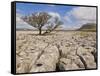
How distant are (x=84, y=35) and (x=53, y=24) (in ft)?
1.20

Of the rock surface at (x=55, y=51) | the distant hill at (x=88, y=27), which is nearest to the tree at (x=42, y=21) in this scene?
the rock surface at (x=55, y=51)

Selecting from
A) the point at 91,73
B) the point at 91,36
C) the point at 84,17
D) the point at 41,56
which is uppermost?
the point at 84,17

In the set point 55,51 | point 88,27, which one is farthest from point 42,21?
point 88,27

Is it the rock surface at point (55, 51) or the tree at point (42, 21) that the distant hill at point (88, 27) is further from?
the tree at point (42, 21)

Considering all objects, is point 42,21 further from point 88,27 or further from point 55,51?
point 88,27

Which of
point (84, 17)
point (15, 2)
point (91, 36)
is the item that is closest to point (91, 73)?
point (91, 36)

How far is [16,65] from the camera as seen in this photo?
2225 mm

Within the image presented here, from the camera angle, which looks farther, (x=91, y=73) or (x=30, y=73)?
(x=91, y=73)

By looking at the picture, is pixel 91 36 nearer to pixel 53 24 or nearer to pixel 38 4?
pixel 53 24

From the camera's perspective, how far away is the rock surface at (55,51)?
89.2 inches

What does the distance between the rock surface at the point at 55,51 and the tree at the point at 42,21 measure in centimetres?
7

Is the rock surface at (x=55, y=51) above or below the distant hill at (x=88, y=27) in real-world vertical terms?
below

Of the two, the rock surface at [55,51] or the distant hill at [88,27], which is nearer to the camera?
the rock surface at [55,51]

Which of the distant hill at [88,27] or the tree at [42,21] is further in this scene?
the distant hill at [88,27]
